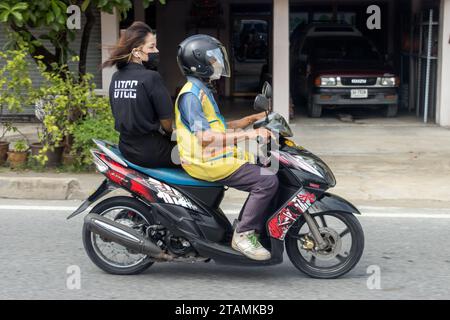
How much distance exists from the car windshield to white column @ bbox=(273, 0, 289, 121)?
228cm

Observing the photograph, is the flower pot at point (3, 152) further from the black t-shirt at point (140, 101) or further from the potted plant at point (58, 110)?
the black t-shirt at point (140, 101)

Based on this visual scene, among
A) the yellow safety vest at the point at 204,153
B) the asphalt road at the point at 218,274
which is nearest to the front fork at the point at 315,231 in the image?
the asphalt road at the point at 218,274

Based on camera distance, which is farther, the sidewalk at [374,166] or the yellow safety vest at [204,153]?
the sidewalk at [374,166]

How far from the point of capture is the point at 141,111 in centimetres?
561

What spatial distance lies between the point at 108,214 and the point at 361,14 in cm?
1478

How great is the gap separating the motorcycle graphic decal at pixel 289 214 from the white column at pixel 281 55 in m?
8.62

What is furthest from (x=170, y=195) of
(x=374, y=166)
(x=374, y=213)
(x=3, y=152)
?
(x=374, y=166)

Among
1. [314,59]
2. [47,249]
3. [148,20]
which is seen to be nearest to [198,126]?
[47,249]

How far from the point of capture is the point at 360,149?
38.2ft

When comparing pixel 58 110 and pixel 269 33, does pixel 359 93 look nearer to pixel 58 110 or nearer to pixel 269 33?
pixel 269 33

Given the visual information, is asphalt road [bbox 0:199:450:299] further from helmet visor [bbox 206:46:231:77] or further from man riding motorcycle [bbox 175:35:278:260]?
helmet visor [bbox 206:46:231:77]

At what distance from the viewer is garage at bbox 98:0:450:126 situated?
52.6 ft

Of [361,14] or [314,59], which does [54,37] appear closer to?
[314,59]

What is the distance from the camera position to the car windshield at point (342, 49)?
16.4 metres
